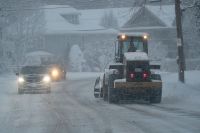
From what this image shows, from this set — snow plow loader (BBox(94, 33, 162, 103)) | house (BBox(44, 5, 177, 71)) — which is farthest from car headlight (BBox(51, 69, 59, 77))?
house (BBox(44, 5, 177, 71))

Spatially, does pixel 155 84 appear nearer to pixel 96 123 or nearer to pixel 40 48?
pixel 96 123

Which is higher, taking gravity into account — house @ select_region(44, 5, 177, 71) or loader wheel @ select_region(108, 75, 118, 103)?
house @ select_region(44, 5, 177, 71)

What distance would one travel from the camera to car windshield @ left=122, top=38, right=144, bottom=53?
26203mm

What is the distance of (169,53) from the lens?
255 ft

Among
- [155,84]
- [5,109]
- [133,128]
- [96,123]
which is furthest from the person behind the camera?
[155,84]

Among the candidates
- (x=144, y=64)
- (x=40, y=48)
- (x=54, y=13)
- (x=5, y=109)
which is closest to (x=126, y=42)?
(x=144, y=64)

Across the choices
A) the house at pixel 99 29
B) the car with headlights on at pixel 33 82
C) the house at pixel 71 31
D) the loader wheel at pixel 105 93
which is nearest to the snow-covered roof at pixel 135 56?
the loader wheel at pixel 105 93

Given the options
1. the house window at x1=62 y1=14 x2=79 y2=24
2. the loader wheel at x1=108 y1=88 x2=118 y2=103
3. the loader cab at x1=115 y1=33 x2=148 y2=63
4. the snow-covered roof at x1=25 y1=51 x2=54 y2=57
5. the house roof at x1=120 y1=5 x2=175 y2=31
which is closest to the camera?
the loader wheel at x1=108 y1=88 x2=118 y2=103

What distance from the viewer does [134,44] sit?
86.9 ft

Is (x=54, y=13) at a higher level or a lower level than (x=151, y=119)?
higher

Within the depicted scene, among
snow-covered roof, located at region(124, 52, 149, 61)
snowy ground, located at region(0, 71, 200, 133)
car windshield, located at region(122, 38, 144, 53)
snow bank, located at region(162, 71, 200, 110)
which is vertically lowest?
snowy ground, located at region(0, 71, 200, 133)

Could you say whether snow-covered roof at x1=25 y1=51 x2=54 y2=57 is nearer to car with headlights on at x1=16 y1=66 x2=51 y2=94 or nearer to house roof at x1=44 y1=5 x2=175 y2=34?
house roof at x1=44 y1=5 x2=175 y2=34

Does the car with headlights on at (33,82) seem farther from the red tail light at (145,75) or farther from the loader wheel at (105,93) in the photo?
the red tail light at (145,75)

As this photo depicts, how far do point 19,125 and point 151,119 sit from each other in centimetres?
387
